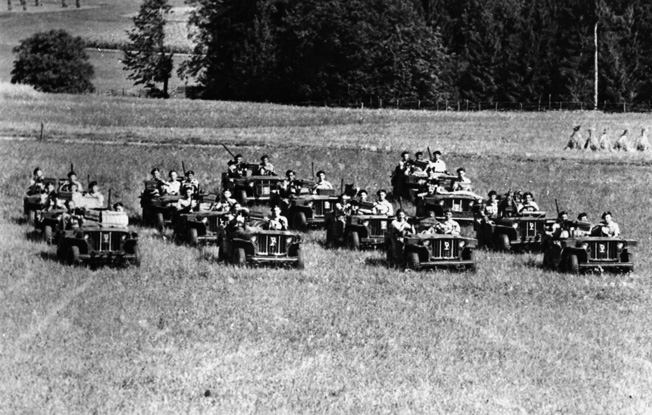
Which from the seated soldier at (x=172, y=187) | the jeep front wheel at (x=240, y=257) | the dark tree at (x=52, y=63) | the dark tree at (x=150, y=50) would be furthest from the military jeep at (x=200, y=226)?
the dark tree at (x=52, y=63)

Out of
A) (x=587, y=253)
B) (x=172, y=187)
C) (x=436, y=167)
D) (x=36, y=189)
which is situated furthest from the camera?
(x=436, y=167)

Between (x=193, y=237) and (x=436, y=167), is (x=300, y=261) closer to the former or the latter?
(x=193, y=237)

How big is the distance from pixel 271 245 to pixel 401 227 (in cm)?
370

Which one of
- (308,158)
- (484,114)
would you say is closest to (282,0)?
(484,114)

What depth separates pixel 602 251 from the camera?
31547 mm

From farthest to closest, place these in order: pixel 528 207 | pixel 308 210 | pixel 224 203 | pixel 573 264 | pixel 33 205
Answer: pixel 308 210 < pixel 33 205 < pixel 528 207 < pixel 224 203 < pixel 573 264

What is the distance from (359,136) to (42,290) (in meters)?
40.8

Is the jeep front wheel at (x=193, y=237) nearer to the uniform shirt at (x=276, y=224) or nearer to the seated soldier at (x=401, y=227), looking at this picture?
the uniform shirt at (x=276, y=224)

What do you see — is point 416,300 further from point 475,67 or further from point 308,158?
point 475,67

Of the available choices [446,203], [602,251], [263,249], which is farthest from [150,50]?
[602,251]

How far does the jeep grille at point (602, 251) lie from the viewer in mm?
31516

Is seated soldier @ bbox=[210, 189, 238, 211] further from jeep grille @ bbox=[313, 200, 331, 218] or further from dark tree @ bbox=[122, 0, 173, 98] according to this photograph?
dark tree @ bbox=[122, 0, 173, 98]

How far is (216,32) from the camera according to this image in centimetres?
10688

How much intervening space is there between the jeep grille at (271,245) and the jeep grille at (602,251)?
8.01m
